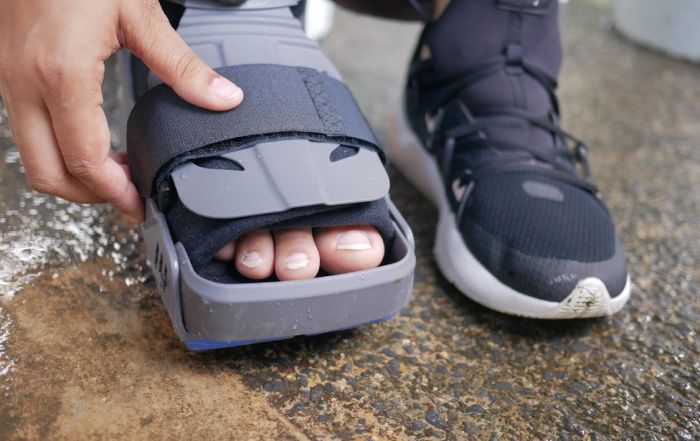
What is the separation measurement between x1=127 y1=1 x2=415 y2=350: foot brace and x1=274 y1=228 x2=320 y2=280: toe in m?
0.02

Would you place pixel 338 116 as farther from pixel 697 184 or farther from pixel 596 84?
pixel 596 84

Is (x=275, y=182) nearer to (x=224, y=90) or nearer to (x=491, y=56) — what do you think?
(x=224, y=90)

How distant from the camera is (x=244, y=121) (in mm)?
774

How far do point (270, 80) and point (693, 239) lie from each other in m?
0.78

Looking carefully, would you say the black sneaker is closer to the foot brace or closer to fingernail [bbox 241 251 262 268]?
the foot brace

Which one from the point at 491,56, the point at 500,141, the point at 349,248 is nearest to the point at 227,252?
the point at 349,248

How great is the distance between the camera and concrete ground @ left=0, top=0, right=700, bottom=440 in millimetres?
736

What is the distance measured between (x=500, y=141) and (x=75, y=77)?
60 centimetres

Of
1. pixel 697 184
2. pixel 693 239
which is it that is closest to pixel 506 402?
pixel 693 239

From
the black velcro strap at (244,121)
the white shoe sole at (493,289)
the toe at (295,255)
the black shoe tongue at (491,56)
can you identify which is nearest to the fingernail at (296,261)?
the toe at (295,255)

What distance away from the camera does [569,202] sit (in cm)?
96

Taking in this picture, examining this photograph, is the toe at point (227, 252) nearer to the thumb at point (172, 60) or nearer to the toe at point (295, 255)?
the toe at point (295, 255)

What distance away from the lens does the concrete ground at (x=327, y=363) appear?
0.74 metres

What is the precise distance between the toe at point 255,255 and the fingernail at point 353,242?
0.24 ft
